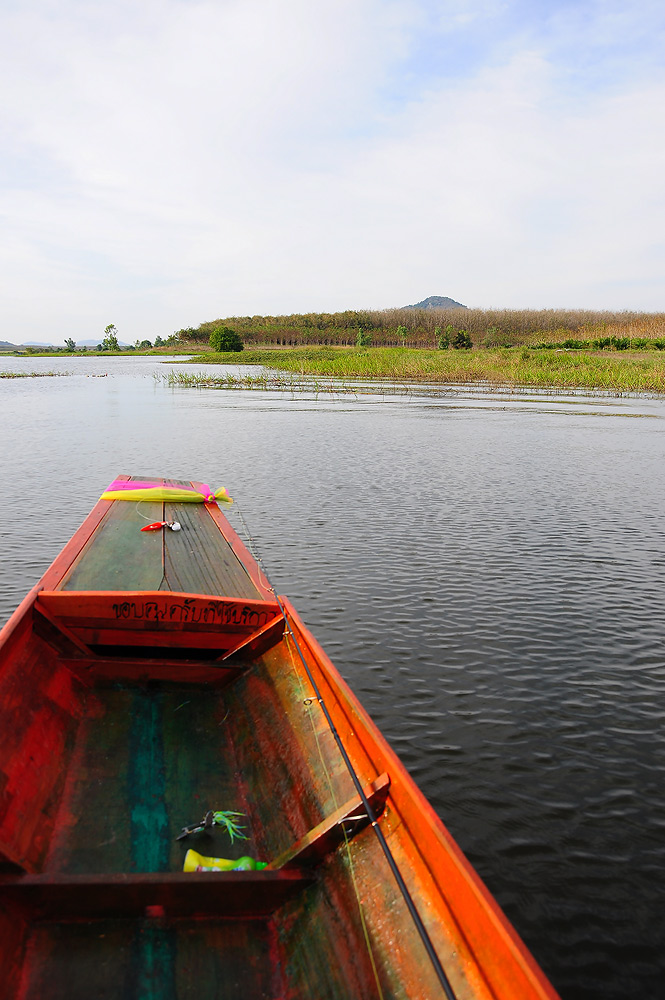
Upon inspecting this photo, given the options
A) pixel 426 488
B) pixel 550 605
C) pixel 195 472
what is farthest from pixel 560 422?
pixel 550 605

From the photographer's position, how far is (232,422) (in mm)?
23391

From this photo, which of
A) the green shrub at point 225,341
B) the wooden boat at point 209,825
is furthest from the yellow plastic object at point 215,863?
the green shrub at point 225,341

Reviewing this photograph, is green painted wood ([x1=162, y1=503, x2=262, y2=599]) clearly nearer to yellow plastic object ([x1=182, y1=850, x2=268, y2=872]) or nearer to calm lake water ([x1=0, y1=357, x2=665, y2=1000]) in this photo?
calm lake water ([x1=0, y1=357, x2=665, y2=1000])

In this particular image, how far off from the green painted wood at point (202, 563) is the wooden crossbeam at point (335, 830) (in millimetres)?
2559

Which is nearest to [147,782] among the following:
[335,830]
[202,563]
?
[335,830]

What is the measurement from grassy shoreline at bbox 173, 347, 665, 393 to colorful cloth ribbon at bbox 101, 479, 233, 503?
129 feet

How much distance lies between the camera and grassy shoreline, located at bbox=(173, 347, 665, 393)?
43656 mm

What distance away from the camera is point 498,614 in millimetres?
7141

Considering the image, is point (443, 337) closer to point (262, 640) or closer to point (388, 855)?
point (262, 640)

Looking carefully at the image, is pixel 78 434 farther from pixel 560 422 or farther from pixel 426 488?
pixel 560 422

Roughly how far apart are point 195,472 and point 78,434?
7.35m

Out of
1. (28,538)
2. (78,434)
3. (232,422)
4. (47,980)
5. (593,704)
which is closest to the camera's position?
(47,980)

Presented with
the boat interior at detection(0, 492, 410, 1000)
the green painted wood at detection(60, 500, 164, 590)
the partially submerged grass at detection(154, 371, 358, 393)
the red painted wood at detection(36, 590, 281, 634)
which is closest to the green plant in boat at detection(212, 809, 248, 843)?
the boat interior at detection(0, 492, 410, 1000)

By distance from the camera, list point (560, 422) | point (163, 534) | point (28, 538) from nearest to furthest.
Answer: point (163, 534) < point (28, 538) < point (560, 422)
